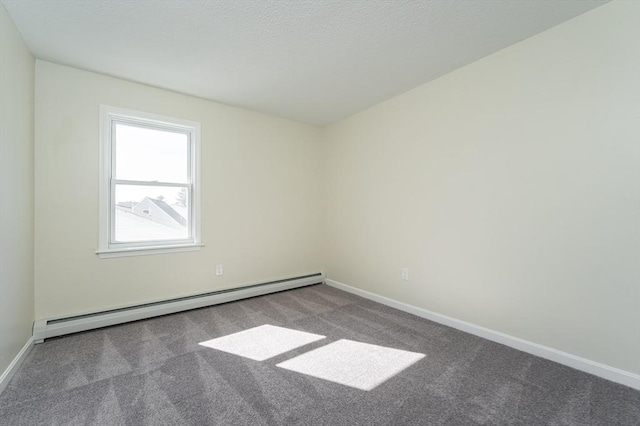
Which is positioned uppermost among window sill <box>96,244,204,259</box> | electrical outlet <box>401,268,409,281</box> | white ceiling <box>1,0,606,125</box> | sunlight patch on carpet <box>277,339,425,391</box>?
white ceiling <box>1,0,606,125</box>

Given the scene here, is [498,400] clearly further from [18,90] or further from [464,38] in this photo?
[18,90]

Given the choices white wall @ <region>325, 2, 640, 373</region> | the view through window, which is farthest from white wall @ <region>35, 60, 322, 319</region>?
white wall @ <region>325, 2, 640, 373</region>

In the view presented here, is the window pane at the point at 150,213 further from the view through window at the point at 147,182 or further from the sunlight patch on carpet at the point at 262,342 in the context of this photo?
the sunlight patch on carpet at the point at 262,342

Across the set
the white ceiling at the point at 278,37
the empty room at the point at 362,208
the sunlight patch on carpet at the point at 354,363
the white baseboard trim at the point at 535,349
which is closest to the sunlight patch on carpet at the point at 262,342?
the empty room at the point at 362,208

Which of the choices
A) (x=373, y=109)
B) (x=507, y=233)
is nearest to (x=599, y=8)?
(x=507, y=233)

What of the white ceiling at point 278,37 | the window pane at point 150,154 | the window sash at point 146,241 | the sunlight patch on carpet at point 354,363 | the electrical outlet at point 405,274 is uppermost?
the white ceiling at point 278,37

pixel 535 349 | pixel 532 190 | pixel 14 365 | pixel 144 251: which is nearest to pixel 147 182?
pixel 144 251

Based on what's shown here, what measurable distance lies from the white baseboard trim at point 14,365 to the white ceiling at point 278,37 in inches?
96.5

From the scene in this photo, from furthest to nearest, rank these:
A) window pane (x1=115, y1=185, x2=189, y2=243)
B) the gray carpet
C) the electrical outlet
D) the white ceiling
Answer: the electrical outlet, window pane (x1=115, y1=185, x2=189, y2=243), the white ceiling, the gray carpet

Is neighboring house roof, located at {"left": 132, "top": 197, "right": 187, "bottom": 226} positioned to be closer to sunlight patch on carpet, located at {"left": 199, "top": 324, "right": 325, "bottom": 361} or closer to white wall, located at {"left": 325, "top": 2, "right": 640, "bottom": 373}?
sunlight patch on carpet, located at {"left": 199, "top": 324, "right": 325, "bottom": 361}

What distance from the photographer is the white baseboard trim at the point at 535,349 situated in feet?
5.90

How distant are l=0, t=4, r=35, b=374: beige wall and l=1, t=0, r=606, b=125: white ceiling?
0.86 ft

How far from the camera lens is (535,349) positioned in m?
2.16

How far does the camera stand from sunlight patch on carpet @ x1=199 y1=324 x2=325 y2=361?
2.22m
